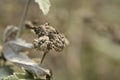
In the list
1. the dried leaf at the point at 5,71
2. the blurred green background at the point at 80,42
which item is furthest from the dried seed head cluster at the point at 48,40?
the blurred green background at the point at 80,42

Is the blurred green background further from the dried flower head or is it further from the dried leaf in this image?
the dried flower head

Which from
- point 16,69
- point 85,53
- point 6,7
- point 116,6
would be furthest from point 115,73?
point 16,69

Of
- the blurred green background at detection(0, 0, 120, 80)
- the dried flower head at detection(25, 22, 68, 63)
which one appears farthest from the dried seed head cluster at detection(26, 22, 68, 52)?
the blurred green background at detection(0, 0, 120, 80)

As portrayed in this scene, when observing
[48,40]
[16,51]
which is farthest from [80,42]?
[48,40]

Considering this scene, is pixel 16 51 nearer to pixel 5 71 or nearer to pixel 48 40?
pixel 5 71

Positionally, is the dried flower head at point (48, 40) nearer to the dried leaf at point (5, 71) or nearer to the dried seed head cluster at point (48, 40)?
the dried seed head cluster at point (48, 40)

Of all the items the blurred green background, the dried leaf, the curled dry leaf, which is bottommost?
the dried leaf

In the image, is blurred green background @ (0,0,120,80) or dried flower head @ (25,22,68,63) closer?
dried flower head @ (25,22,68,63)

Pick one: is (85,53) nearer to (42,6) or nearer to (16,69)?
(16,69)
